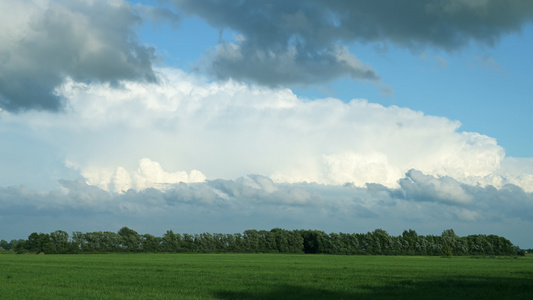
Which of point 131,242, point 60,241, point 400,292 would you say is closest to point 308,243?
point 131,242

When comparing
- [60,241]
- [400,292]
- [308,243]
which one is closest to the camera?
[400,292]

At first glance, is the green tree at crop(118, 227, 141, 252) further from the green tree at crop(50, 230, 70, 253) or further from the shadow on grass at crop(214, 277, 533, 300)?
the shadow on grass at crop(214, 277, 533, 300)

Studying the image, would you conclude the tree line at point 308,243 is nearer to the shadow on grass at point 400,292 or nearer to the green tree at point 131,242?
the green tree at point 131,242

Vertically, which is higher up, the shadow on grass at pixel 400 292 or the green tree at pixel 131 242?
the green tree at pixel 131 242

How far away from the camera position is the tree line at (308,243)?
167 meters

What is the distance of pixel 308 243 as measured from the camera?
189 meters

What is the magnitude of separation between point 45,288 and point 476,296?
29.4 m

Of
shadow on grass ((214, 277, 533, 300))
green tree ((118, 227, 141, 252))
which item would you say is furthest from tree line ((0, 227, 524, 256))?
shadow on grass ((214, 277, 533, 300))

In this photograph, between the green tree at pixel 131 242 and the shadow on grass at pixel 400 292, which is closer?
the shadow on grass at pixel 400 292

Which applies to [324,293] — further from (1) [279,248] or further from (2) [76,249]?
(1) [279,248]

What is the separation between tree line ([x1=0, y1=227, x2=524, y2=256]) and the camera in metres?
167

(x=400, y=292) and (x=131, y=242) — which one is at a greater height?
(x=131, y=242)

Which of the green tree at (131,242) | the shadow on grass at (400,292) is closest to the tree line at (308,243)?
the green tree at (131,242)

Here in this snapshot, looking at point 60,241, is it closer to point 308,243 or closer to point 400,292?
point 308,243
